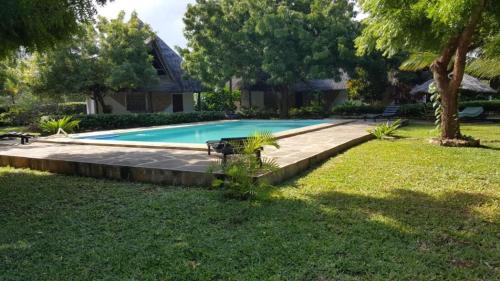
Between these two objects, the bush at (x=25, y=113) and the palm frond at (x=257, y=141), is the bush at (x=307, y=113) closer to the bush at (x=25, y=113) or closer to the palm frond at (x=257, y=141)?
the bush at (x=25, y=113)

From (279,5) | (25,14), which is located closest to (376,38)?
(25,14)

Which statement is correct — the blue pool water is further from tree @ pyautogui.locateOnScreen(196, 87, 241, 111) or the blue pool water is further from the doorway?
the doorway

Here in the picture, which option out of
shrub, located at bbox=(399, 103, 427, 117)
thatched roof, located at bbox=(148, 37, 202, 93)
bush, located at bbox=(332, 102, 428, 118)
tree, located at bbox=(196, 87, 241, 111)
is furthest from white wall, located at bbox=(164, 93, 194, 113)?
shrub, located at bbox=(399, 103, 427, 117)

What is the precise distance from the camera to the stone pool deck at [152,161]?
627cm

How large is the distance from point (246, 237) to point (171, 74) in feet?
76.5

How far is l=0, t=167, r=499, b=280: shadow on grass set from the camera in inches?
127

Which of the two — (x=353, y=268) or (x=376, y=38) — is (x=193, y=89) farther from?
(x=353, y=268)

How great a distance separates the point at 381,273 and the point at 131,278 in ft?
6.57

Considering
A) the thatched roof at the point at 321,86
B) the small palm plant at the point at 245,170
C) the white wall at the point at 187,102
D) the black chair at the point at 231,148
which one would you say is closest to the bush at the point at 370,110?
the thatched roof at the point at 321,86

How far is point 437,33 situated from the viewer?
8.05 m

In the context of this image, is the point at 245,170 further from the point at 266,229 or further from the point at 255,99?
the point at 255,99

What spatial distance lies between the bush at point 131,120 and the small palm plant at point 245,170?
13891mm

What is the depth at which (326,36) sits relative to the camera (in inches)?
840

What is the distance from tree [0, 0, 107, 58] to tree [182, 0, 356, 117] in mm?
14806
